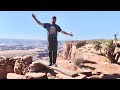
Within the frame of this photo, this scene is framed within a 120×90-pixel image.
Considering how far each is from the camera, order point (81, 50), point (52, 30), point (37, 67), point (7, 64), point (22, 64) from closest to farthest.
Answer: point (52, 30), point (37, 67), point (22, 64), point (7, 64), point (81, 50)

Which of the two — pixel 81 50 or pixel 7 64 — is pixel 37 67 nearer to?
pixel 7 64

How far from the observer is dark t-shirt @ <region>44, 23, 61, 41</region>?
6.48 m

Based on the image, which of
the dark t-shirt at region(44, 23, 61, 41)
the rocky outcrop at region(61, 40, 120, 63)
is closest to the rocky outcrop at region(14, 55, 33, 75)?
the dark t-shirt at region(44, 23, 61, 41)

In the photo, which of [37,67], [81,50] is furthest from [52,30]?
[81,50]

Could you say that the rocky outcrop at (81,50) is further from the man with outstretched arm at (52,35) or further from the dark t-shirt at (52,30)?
the dark t-shirt at (52,30)

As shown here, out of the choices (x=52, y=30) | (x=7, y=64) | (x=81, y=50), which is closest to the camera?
(x=52, y=30)

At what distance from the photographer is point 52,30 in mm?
6504

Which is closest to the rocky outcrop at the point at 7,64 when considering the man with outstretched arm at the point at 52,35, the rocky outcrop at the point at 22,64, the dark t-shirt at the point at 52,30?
the rocky outcrop at the point at 22,64

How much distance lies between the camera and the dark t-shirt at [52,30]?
648 cm

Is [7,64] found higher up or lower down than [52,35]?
lower down

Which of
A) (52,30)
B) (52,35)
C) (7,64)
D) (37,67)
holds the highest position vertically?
(52,30)
